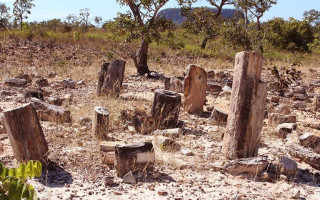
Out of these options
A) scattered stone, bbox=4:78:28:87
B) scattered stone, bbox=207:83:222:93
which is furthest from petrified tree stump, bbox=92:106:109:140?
scattered stone, bbox=4:78:28:87

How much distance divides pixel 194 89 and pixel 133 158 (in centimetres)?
351

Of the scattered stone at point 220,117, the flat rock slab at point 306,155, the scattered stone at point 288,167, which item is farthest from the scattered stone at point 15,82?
the scattered stone at point 288,167

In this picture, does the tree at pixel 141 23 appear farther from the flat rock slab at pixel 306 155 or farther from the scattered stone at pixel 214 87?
the flat rock slab at pixel 306 155

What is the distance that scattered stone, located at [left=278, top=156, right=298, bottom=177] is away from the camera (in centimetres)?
441

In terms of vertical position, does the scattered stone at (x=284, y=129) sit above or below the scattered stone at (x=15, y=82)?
below

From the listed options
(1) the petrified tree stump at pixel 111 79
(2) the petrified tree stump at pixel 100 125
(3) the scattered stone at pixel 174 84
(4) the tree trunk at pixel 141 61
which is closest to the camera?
(2) the petrified tree stump at pixel 100 125

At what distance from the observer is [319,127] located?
22.1ft

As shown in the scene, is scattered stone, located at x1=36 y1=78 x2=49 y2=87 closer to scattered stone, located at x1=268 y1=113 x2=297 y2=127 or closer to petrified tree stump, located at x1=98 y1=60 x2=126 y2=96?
petrified tree stump, located at x1=98 y1=60 x2=126 y2=96

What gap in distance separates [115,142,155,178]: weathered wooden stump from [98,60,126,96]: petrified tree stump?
160 inches

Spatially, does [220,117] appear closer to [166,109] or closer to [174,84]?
[166,109]

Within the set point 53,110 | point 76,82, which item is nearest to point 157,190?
point 53,110

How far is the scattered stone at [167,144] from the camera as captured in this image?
16.7 feet

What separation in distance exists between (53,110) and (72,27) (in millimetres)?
16660

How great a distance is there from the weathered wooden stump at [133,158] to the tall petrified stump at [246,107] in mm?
1104
